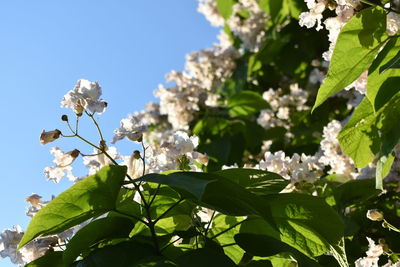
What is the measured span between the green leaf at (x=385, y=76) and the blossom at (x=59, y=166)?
66 cm

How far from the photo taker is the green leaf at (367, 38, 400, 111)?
1276 millimetres

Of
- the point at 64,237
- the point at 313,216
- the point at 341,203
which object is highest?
the point at 341,203

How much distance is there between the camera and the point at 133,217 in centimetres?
112

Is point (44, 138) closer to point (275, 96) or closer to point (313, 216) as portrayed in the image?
point (313, 216)

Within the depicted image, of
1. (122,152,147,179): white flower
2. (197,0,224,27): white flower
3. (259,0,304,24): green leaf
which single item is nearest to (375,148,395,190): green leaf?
(122,152,147,179): white flower

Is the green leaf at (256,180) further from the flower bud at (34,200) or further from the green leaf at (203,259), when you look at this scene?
the flower bud at (34,200)

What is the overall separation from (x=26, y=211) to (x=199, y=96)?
2.71 metres

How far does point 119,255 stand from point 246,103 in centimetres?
272

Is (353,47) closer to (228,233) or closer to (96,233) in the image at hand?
(228,233)

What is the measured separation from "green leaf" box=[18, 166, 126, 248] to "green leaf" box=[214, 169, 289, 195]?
22cm

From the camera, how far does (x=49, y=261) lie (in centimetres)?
114

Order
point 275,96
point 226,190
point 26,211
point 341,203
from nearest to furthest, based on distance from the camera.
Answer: point 226,190, point 26,211, point 341,203, point 275,96

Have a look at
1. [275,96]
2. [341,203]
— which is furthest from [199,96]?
[341,203]

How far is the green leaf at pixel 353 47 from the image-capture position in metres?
1.33
